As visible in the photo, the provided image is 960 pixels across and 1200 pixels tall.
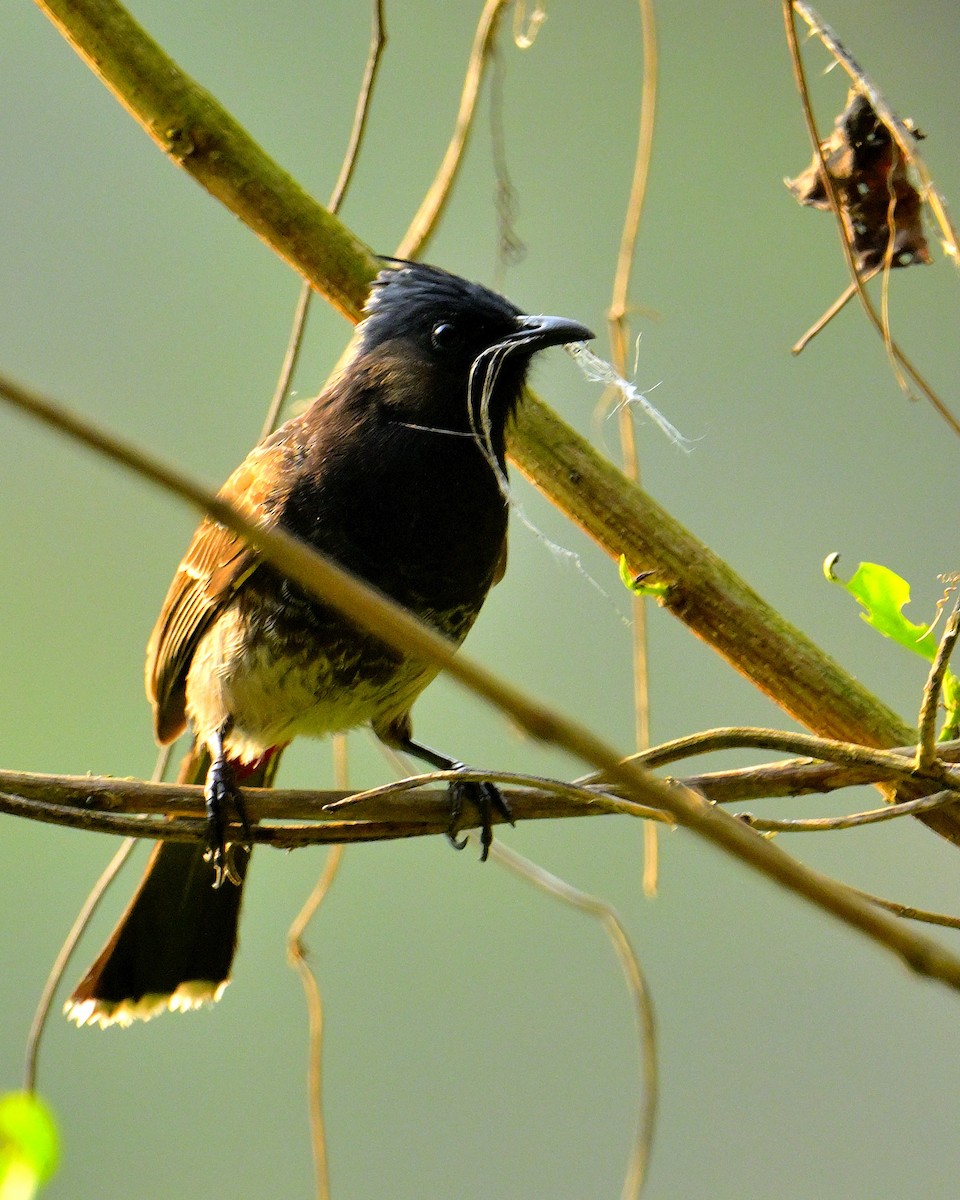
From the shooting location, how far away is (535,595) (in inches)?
181

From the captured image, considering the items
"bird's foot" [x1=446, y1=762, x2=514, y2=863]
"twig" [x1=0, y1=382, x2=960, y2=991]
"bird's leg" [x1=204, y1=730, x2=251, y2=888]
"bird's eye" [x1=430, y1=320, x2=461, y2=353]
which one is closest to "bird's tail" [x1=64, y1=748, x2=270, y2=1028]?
"bird's leg" [x1=204, y1=730, x2=251, y2=888]

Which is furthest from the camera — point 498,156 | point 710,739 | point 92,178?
point 92,178

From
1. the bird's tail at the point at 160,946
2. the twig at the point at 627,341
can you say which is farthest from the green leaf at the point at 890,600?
the bird's tail at the point at 160,946

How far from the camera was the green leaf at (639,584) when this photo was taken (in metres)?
1.76

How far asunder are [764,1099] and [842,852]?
89cm

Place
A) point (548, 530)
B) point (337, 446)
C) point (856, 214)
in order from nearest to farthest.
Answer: point (856, 214)
point (337, 446)
point (548, 530)

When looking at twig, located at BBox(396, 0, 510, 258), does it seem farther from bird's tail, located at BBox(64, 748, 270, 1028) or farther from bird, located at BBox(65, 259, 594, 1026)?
bird's tail, located at BBox(64, 748, 270, 1028)

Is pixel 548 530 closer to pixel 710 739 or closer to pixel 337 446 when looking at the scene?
pixel 337 446

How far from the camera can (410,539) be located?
7.49 ft

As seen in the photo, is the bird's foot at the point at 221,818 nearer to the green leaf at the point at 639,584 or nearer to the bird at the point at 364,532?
the bird at the point at 364,532

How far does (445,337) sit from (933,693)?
1.33 meters

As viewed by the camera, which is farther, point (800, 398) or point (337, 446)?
point (800, 398)

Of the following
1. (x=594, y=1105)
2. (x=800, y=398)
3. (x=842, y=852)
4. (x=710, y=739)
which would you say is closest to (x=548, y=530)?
(x=800, y=398)

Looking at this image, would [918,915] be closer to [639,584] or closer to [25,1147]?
[639,584]
